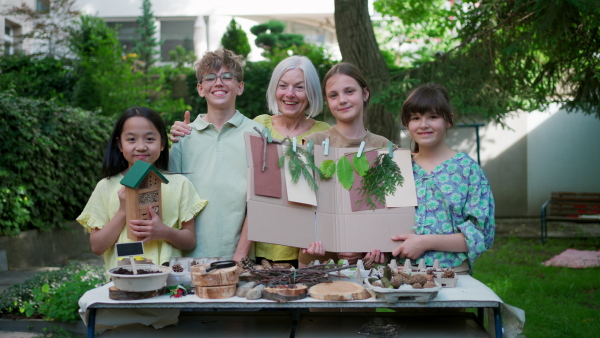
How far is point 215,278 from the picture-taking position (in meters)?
2.50

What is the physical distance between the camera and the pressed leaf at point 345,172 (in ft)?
9.70

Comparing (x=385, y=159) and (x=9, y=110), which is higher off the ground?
(x=9, y=110)

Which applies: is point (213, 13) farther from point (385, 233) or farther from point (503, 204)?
point (385, 233)

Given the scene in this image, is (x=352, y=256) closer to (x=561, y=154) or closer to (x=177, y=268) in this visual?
(x=177, y=268)

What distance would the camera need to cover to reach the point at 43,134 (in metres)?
7.79

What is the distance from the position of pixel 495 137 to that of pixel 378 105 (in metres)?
8.13

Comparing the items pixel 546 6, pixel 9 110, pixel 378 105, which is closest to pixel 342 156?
pixel 546 6

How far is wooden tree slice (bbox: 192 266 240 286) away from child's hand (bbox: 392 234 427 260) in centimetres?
80

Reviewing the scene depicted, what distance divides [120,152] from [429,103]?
1544 mm

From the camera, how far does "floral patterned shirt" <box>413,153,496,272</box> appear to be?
2.92m

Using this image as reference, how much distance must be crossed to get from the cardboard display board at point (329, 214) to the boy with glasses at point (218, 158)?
41cm

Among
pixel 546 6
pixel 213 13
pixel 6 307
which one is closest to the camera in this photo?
pixel 546 6

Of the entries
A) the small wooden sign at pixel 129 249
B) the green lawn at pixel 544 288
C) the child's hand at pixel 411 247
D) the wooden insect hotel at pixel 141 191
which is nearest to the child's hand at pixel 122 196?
the wooden insect hotel at pixel 141 191

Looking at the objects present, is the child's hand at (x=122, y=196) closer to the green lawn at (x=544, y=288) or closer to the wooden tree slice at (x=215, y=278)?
the wooden tree slice at (x=215, y=278)
